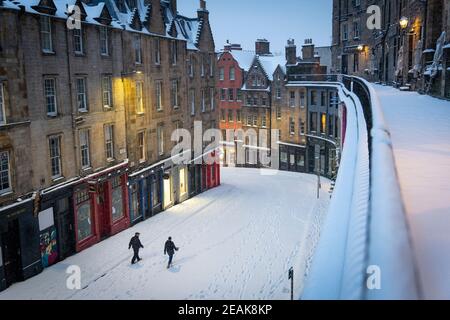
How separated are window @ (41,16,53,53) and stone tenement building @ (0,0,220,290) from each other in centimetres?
5

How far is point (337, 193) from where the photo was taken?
6.64m

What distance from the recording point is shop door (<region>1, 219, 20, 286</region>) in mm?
19359

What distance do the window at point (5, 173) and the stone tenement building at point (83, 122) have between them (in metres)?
0.04

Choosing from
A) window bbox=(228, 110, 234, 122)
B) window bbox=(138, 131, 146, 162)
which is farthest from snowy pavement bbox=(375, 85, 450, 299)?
window bbox=(228, 110, 234, 122)

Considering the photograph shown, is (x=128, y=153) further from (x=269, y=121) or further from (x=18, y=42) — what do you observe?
(x=269, y=121)

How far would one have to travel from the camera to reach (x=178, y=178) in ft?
115

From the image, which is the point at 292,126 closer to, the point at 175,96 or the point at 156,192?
the point at 175,96

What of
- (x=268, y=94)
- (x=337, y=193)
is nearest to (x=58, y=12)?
(x=337, y=193)

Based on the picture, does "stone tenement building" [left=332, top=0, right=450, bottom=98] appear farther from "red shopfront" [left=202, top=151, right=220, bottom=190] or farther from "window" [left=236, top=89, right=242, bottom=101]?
"red shopfront" [left=202, top=151, right=220, bottom=190]

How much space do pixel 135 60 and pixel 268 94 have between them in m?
26.8

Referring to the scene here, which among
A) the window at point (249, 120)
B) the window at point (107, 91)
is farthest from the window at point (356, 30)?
the window at point (107, 91)

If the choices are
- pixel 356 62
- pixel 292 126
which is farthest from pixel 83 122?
pixel 356 62

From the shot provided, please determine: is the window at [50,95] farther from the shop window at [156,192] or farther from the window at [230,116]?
the window at [230,116]

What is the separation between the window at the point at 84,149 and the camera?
24484 millimetres
